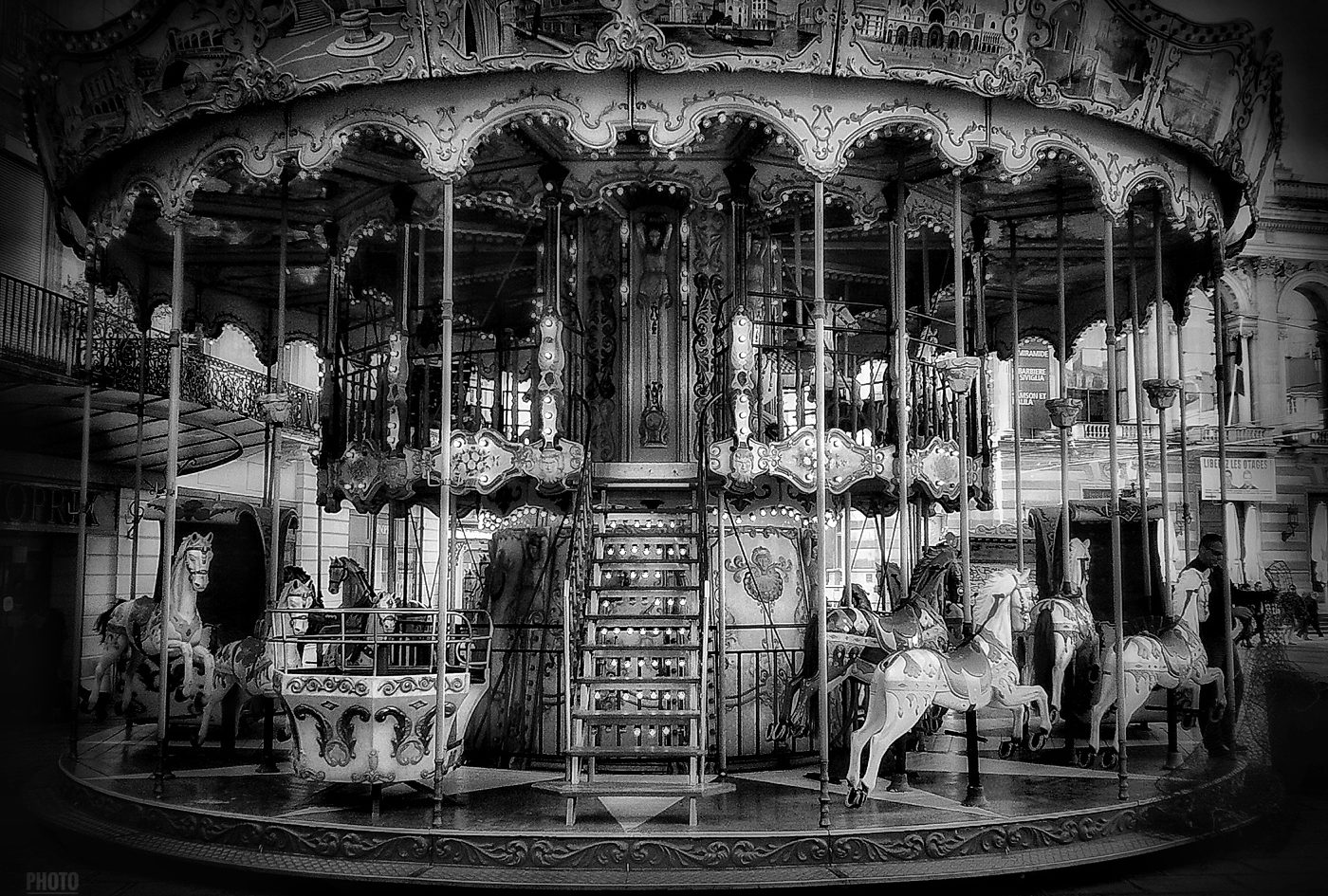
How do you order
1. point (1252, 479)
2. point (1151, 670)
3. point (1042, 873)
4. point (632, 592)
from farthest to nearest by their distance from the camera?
point (1252, 479) < point (1151, 670) < point (632, 592) < point (1042, 873)

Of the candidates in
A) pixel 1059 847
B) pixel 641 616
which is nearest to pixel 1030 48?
pixel 641 616

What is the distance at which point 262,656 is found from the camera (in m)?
11.5

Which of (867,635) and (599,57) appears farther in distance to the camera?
(867,635)

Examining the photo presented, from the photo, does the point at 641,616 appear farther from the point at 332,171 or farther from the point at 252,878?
the point at 332,171

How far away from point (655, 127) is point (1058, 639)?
267 inches

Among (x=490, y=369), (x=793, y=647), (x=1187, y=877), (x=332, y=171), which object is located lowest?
(x=1187, y=877)

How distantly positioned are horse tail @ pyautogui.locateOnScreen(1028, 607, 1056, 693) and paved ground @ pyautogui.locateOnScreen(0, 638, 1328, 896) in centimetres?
274

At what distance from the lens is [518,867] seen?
805cm

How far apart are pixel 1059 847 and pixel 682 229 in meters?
7.13

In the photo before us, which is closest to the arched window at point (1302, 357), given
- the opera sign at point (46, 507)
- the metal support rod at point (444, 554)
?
the metal support rod at point (444, 554)

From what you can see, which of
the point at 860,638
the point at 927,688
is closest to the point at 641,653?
the point at 860,638

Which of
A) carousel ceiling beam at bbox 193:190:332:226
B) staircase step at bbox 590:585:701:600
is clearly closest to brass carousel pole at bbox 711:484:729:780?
staircase step at bbox 590:585:701:600

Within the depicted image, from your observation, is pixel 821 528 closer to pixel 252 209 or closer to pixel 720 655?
pixel 720 655

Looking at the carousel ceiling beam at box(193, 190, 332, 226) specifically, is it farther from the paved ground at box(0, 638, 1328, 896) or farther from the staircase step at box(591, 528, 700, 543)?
the paved ground at box(0, 638, 1328, 896)
